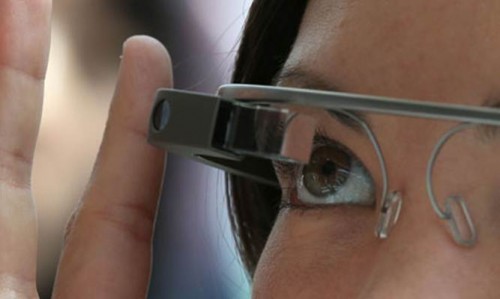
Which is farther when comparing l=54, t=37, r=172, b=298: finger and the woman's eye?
l=54, t=37, r=172, b=298: finger

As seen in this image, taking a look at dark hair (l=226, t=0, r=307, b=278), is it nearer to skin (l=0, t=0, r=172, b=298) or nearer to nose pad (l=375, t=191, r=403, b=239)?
skin (l=0, t=0, r=172, b=298)

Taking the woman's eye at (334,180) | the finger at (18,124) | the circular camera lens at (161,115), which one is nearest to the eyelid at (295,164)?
the woman's eye at (334,180)

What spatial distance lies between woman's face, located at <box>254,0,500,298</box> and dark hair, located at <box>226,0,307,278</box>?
0.42 feet

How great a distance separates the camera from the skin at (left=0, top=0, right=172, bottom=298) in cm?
83

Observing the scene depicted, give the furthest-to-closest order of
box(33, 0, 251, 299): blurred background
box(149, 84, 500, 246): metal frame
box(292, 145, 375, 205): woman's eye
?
box(33, 0, 251, 299): blurred background < box(292, 145, 375, 205): woman's eye < box(149, 84, 500, 246): metal frame

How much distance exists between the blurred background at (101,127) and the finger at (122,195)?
0.52m

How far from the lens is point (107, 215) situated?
0.88 meters

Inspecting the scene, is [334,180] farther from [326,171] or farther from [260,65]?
[260,65]

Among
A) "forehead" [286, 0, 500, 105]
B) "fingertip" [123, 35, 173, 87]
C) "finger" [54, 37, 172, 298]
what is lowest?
"finger" [54, 37, 172, 298]

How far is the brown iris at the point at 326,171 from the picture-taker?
0.79 metres

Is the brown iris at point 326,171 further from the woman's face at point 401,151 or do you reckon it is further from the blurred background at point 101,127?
the blurred background at point 101,127

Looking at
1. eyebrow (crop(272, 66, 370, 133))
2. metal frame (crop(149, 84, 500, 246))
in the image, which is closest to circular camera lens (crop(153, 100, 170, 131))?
metal frame (crop(149, 84, 500, 246))

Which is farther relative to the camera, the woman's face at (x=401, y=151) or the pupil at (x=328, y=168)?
the pupil at (x=328, y=168)

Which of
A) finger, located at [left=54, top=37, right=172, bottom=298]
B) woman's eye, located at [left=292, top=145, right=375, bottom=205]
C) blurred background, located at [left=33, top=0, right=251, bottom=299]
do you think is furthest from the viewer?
blurred background, located at [left=33, top=0, right=251, bottom=299]
